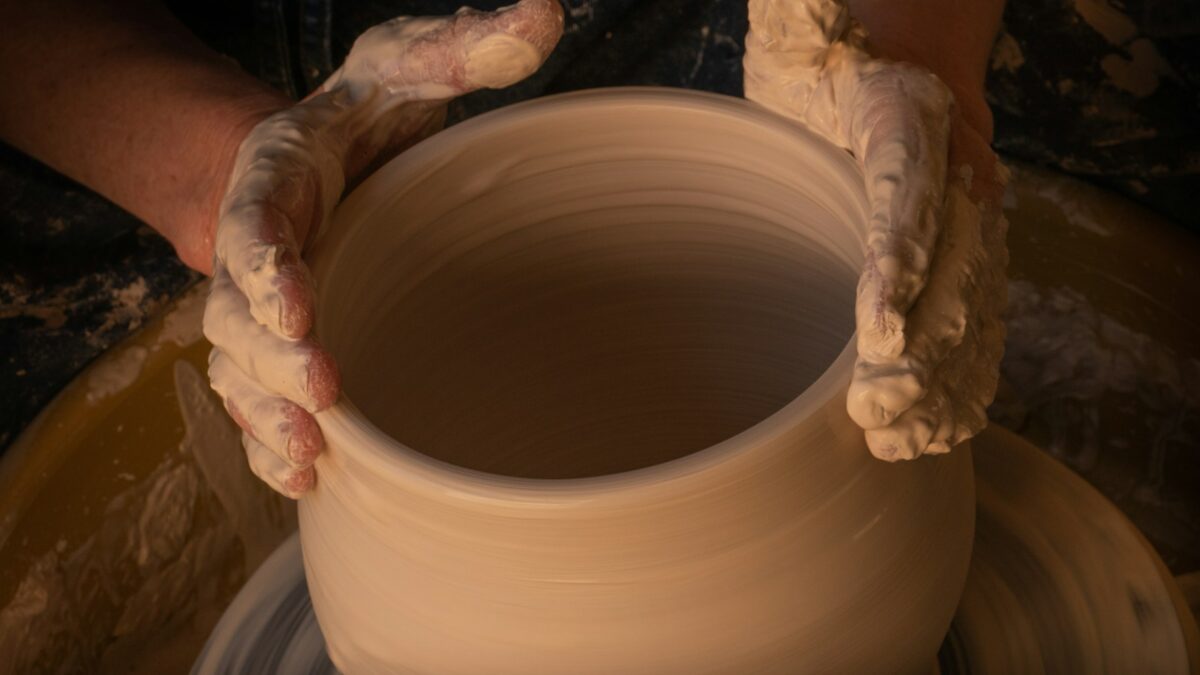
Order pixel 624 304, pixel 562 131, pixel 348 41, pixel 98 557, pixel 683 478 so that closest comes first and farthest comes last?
1. pixel 683 478
2. pixel 562 131
3. pixel 624 304
4. pixel 98 557
5. pixel 348 41

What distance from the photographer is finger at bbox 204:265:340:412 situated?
32.0 inches

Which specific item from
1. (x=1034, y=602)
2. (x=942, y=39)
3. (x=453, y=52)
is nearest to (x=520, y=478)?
(x=453, y=52)

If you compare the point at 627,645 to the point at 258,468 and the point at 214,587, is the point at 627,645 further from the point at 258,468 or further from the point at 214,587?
the point at 214,587

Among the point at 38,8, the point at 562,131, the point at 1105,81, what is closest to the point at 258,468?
the point at 562,131

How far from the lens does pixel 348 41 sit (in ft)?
5.36

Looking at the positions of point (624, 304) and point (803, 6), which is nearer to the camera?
point (803, 6)

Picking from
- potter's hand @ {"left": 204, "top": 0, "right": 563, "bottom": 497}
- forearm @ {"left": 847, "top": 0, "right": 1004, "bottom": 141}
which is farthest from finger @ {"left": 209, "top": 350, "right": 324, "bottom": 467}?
forearm @ {"left": 847, "top": 0, "right": 1004, "bottom": 141}

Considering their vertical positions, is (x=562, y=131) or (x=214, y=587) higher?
(x=562, y=131)

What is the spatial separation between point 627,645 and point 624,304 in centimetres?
46

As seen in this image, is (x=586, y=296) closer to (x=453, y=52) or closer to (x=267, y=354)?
(x=453, y=52)

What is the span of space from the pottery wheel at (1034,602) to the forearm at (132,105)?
41 cm

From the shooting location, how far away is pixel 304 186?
967 millimetres

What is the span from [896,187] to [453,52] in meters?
0.39

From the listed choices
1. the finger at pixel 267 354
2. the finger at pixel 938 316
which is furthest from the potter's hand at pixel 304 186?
the finger at pixel 938 316
